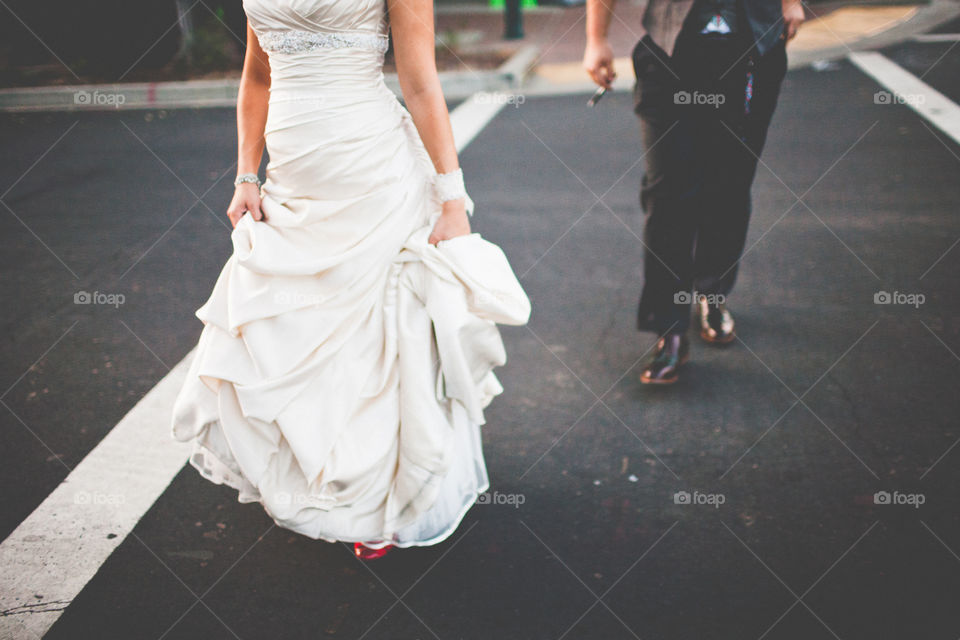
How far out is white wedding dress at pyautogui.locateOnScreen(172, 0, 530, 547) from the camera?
2.24 m

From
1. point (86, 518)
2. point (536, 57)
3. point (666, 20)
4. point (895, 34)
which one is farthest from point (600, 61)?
point (895, 34)

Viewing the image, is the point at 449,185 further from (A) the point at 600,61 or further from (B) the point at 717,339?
(B) the point at 717,339

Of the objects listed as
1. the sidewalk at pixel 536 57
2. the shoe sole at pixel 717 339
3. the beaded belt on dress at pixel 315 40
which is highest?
the beaded belt on dress at pixel 315 40

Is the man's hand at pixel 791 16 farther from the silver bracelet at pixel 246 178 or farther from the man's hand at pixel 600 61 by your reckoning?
the silver bracelet at pixel 246 178

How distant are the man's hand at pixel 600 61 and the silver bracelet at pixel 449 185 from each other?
4.24 feet

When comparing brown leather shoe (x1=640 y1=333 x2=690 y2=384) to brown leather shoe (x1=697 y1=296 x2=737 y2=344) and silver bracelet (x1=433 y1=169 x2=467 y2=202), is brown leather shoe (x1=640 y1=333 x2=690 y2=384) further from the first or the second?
silver bracelet (x1=433 y1=169 x2=467 y2=202)

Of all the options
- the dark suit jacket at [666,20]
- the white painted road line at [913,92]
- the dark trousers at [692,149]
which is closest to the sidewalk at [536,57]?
the white painted road line at [913,92]

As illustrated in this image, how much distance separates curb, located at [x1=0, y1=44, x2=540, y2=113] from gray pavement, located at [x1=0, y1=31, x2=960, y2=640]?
390cm

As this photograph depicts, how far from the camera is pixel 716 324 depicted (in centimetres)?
368

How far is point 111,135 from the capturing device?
7949 millimetres

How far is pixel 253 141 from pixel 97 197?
4.23m

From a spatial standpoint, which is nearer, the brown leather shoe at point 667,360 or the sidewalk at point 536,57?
the brown leather shoe at point 667,360

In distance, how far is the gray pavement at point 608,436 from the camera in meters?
2.26

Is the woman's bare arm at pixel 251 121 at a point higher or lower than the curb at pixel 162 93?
higher
